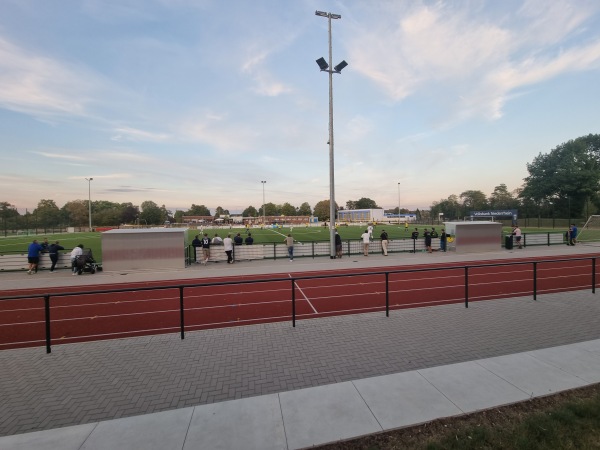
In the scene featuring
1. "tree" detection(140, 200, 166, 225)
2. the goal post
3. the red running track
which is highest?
"tree" detection(140, 200, 166, 225)

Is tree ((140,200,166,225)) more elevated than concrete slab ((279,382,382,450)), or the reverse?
tree ((140,200,166,225))

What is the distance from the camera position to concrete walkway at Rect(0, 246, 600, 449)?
12.0 feet

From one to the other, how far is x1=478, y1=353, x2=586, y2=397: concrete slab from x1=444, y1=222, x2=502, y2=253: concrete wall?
18.4 metres

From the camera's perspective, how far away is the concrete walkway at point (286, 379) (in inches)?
143

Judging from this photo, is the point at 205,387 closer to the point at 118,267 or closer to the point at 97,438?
the point at 97,438

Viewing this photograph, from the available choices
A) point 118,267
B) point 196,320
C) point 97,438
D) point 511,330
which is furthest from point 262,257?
point 97,438

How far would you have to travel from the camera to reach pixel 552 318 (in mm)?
7383

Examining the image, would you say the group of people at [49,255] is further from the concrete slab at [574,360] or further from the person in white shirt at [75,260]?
the concrete slab at [574,360]

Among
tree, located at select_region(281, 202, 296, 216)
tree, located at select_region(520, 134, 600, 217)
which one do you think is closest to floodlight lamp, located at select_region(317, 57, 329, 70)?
tree, located at select_region(520, 134, 600, 217)

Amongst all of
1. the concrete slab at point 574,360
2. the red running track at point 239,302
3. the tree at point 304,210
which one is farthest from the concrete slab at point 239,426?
the tree at point 304,210

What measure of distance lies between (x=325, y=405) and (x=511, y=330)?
5046mm

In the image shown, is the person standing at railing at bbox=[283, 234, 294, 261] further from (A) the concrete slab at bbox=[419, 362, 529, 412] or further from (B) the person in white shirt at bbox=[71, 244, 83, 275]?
(A) the concrete slab at bbox=[419, 362, 529, 412]

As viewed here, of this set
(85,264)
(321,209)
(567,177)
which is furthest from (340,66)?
(321,209)

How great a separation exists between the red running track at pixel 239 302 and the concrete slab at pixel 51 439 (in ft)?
8.85
